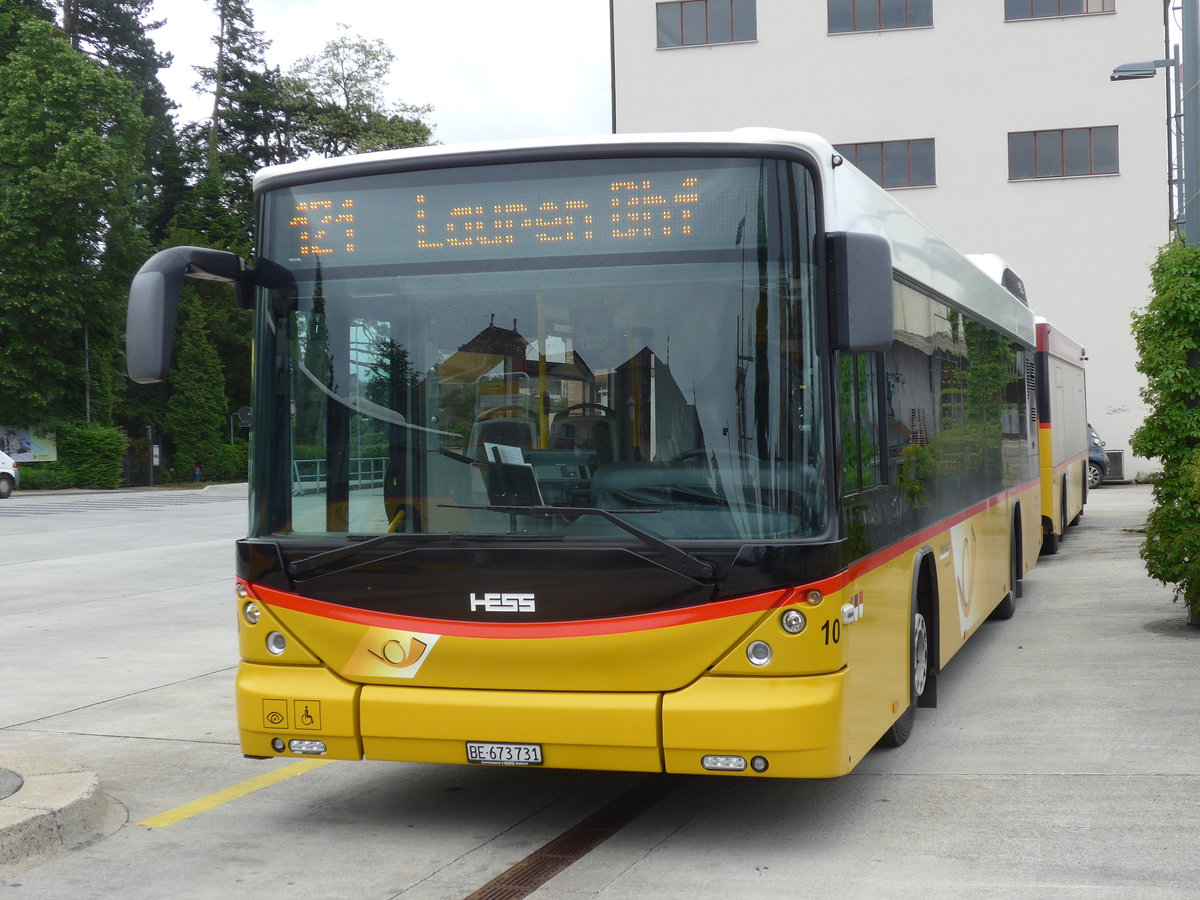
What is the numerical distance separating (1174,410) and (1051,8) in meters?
29.4

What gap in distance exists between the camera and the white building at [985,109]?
3694 centimetres

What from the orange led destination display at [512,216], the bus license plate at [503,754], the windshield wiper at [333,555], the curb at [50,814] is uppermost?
the orange led destination display at [512,216]

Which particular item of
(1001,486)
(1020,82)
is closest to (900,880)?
(1001,486)

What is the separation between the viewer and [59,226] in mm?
55000

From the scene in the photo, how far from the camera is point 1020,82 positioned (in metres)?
37.5

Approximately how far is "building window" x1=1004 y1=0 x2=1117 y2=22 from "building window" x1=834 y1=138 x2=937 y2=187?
392cm

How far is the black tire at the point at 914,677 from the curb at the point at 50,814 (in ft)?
12.0

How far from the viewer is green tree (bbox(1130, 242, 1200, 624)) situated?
36.4 feet

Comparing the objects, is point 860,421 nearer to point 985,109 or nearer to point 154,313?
point 154,313

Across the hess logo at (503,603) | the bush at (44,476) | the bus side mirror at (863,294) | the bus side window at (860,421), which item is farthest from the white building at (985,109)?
the hess logo at (503,603)

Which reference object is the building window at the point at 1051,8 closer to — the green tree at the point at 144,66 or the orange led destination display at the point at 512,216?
the orange led destination display at the point at 512,216

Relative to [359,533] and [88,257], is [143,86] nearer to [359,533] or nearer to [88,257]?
[88,257]

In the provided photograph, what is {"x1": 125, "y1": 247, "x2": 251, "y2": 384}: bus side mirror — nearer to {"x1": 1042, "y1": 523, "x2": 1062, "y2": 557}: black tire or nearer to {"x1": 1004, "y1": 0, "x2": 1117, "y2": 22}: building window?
{"x1": 1042, "y1": 523, "x2": 1062, "y2": 557}: black tire

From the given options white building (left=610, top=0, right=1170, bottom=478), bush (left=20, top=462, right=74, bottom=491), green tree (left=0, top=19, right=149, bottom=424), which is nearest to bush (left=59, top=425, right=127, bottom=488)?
bush (left=20, top=462, right=74, bottom=491)
